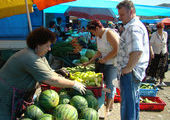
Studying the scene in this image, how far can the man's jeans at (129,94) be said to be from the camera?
2605 mm

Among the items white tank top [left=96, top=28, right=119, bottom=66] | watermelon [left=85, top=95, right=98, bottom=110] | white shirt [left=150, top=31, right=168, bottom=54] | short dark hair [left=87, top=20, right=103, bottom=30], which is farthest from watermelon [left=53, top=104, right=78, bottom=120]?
white shirt [left=150, top=31, right=168, bottom=54]

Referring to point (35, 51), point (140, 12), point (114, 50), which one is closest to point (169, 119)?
point (114, 50)

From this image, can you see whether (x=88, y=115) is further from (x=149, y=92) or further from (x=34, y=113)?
(x=149, y=92)

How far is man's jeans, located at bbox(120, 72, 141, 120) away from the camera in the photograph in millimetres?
2605

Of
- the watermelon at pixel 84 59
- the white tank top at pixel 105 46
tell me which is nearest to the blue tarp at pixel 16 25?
the watermelon at pixel 84 59

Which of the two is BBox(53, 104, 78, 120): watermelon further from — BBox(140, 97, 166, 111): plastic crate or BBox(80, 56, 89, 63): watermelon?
BBox(80, 56, 89, 63): watermelon

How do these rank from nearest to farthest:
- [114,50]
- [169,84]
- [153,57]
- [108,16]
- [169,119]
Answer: [114,50] < [169,119] < [153,57] < [169,84] < [108,16]

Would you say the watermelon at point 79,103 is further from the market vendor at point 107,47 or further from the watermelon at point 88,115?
the market vendor at point 107,47

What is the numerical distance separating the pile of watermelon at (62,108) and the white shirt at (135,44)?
2.50 feet

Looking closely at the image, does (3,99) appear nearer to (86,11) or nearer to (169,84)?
(169,84)

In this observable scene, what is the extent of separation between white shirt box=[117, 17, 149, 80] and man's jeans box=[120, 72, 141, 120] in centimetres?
11

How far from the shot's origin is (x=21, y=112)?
228 cm

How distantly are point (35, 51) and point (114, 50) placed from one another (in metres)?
1.72

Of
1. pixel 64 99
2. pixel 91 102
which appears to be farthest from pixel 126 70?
pixel 64 99
